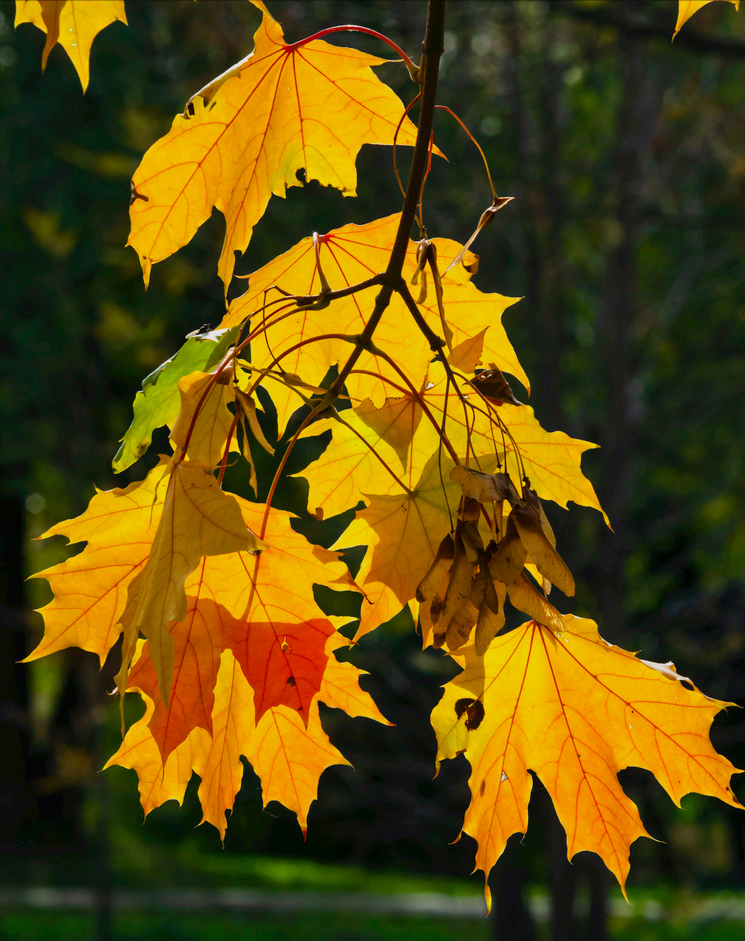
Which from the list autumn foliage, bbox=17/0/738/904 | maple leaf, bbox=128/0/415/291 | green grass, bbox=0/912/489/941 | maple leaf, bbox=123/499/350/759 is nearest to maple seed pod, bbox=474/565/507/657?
autumn foliage, bbox=17/0/738/904

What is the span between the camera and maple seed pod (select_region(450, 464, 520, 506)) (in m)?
0.69

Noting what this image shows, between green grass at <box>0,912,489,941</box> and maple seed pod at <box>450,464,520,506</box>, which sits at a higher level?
maple seed pod at <box>450,464,520,506</box>

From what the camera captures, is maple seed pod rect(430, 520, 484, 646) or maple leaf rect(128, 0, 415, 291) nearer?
maple seed pod rect(430, 520, 484, 646)

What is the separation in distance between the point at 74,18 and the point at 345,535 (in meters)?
0.53

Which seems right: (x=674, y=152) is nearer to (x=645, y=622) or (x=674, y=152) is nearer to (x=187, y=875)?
(x=645, y=622)

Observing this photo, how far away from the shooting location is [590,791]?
0.92m

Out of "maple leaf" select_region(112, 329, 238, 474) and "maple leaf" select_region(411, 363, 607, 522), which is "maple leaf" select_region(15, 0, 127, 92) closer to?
"maple leaf" select_region(112, 329, 238, 474)

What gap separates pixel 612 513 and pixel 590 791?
3.04 meters

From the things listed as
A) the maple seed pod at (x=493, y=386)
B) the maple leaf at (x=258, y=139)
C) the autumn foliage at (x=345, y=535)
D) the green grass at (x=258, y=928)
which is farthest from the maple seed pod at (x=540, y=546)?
the green grass at (x=258, y=928)

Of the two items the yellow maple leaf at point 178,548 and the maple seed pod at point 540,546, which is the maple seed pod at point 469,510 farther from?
the yellow maple leaf at point 178,548

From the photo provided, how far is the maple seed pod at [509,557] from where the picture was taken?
70 cm

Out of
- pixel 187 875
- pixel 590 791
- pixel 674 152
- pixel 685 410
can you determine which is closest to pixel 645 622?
pixel 685 410

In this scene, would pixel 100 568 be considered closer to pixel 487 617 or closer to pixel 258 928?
pixel 487 617

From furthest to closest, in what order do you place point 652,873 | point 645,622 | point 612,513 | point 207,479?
point 652,873, point 645,622, point 612,513, point 207,479
